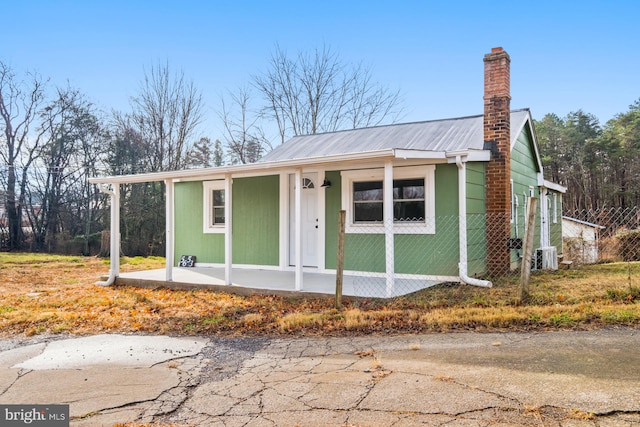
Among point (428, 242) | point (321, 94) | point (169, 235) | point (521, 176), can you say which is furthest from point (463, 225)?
point (321, 94)

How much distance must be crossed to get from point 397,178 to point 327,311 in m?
3.49

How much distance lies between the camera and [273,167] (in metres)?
7.64

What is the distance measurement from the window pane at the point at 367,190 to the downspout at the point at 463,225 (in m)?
1.57

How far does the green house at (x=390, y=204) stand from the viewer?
25.6ft

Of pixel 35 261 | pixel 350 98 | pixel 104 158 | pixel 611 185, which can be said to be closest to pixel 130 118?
pixel 104 158

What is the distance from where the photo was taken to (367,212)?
351 inches

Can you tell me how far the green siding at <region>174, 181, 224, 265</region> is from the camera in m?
10.9

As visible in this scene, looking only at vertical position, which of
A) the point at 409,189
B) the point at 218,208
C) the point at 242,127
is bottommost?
the point at 218,208

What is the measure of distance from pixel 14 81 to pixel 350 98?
16.3 m

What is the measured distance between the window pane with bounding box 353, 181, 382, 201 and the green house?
0.07 feet

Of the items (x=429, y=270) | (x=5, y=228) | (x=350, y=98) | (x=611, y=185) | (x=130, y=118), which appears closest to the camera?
(x=429, y=270)

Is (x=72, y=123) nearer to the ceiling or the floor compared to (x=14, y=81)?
nearer to the floor

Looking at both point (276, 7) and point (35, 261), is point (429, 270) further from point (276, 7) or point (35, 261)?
point (35, 261)

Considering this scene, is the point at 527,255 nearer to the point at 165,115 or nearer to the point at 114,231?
the point at 114,231
